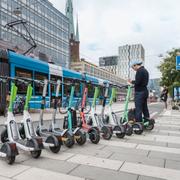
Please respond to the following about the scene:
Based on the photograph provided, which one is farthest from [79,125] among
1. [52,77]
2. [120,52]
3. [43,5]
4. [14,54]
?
[43,5]

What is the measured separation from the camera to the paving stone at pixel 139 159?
150 inches

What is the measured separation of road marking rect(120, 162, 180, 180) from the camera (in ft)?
10.7

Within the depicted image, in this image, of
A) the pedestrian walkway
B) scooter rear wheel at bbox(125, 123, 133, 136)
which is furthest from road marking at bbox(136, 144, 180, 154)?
scooter rear wheel at bbox(125, 123, 133, 136)

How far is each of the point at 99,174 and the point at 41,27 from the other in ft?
176

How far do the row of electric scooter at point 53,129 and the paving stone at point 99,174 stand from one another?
81 centimetres

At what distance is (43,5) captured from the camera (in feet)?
180

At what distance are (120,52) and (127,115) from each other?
86.2 feet

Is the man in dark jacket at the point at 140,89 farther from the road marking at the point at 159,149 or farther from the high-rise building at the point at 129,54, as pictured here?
the high-rise building at the point at 129,54

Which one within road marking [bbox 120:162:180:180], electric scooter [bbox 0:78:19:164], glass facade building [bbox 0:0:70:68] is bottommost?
road marking [bbox 120:162:180:180]

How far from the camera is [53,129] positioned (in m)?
4.80

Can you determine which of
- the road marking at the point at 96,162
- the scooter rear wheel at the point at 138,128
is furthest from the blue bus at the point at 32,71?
the road marking at the point at 96,162

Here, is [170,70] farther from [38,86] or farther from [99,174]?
[99,174]

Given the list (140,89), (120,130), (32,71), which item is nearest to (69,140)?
(120,130)

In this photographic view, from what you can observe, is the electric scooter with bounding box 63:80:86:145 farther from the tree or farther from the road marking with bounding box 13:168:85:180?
the tree
